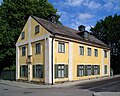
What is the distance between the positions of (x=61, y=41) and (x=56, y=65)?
10.2 ft

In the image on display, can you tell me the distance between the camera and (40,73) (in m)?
27.7

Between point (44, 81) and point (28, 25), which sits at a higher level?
point (28, 25)

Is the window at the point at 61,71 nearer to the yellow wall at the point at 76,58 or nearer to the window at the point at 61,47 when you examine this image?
the yellow wall at the point at 76,58

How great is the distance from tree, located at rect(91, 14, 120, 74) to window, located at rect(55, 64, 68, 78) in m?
24.5

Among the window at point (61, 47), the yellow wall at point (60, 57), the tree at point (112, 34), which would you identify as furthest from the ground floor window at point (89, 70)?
the tree at point (112, 34)

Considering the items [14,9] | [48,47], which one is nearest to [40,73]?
[48,47]

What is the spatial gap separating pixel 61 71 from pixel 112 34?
88.2ft

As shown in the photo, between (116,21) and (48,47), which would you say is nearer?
(48,47)

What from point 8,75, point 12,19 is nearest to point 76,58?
point 8,75

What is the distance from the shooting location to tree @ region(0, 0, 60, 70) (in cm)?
3888

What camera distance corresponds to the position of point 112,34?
5109cm

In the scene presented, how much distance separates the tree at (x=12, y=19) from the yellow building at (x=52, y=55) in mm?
5950

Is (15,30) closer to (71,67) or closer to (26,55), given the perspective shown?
(26,55)

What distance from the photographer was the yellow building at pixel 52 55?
1047 inches
